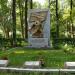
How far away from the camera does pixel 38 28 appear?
2662 centimetres

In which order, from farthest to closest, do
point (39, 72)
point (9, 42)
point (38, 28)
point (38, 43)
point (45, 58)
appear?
1. point (9, 42)
2. point (38, 28)
3. point (38, 43)
4. point (45, 58)
5. point (39, 72)

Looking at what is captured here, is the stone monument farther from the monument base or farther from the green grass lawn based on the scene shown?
the green grass lawn

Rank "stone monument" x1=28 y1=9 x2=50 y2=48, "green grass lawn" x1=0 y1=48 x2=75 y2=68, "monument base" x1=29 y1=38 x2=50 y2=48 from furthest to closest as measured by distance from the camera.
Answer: "stone monument" x1=28 y1=9 x2=50 y2=48
"monument base" x1=29 y1=38 x2=50 y2=48
"green grass lawn" x1=0 y1=48 x2=75 y2=68

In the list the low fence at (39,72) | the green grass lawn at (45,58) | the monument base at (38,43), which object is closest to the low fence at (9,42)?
the monument base at (38,43)

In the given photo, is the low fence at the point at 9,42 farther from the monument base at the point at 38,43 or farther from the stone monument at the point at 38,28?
A: the stone monument at the point at 38,28

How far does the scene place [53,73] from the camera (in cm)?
1074

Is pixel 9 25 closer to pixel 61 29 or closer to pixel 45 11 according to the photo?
pixel 45 11

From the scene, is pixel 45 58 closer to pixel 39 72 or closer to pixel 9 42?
pixel 39 72

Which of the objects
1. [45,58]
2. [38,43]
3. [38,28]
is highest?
[38,28]

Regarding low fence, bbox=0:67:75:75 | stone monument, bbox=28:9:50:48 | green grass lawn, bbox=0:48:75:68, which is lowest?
green grass lawn, bbox=0:48:75:68

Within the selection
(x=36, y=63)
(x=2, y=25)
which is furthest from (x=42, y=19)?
(x=36, y=63)

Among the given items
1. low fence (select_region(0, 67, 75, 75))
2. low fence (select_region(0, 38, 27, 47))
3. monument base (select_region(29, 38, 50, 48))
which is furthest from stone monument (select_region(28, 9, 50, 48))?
low fence (select_region(0, 67, 75, 75))

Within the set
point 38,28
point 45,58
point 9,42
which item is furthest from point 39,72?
point 9,42

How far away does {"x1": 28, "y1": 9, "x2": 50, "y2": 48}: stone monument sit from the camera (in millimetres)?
26344
